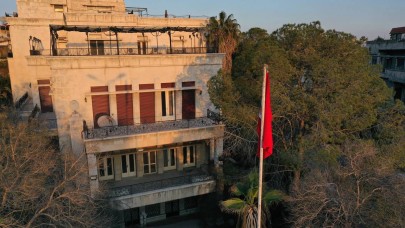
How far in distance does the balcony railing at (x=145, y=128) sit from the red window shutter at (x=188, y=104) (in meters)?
0.86

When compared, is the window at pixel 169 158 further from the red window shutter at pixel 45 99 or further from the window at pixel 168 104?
the red window shutter at pixel 45 99

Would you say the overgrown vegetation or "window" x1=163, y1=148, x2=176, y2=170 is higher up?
the overgrown vegetation

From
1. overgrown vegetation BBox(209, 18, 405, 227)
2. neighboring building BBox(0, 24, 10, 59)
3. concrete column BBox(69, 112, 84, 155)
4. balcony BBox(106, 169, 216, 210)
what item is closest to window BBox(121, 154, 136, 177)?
balcony BBox(106, 169, 216, 210)

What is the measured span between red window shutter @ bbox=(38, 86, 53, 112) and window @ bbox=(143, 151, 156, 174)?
8.84 metres

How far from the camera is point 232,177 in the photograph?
20.9 m

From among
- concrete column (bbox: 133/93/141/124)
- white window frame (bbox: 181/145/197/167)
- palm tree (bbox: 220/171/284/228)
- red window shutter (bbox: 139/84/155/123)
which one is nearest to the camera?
palm tree (bbox: 220/171/284/228)

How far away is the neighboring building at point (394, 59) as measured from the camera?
128ft

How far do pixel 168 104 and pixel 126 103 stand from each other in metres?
2.96

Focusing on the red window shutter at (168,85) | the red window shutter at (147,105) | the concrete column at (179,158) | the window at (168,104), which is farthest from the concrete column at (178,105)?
the concrete column at (179,158)

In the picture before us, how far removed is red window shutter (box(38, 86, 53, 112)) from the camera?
2380cm

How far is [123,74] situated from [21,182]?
9.02 m

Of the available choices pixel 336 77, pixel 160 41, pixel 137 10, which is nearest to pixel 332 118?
pixel 336 77

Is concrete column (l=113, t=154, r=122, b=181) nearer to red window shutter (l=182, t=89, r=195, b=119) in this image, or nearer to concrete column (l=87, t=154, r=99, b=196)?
concrete column (l=87, t=154, r=99, b=196)

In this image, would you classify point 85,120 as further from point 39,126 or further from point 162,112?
point 162,112
